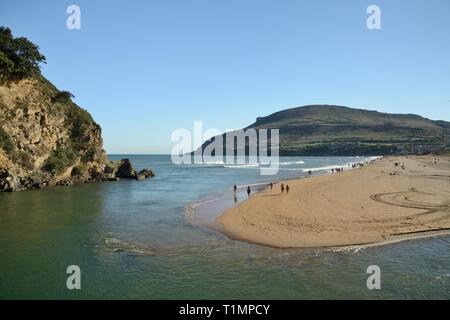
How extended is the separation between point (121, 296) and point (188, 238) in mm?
9010

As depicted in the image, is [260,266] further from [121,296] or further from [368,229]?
[368,229]

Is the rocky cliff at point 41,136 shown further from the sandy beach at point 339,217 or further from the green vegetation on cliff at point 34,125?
the sandy beach at point 339,217

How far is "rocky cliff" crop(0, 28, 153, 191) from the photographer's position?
45.5 metres

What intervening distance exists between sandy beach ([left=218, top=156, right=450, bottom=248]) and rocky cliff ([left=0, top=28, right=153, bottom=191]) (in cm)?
3261

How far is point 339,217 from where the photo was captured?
26500mm

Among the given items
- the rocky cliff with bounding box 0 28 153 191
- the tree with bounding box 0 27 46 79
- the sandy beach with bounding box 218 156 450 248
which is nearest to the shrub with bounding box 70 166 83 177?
the rocky cliff with bounding box 0 28 153 191

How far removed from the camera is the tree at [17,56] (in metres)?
46.8

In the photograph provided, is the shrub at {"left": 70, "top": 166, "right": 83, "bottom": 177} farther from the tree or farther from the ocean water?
the ocean water

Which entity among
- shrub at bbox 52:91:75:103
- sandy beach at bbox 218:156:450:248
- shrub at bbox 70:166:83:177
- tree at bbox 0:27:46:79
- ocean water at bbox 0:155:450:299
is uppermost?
tree at bbox 0:27:46:79

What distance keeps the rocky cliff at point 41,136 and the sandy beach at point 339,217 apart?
107 feet

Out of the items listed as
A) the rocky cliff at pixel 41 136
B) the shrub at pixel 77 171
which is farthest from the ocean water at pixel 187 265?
the shrub at pixel 77 171

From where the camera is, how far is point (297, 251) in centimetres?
1911

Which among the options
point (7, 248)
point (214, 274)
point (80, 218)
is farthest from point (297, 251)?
point (80, 218)
